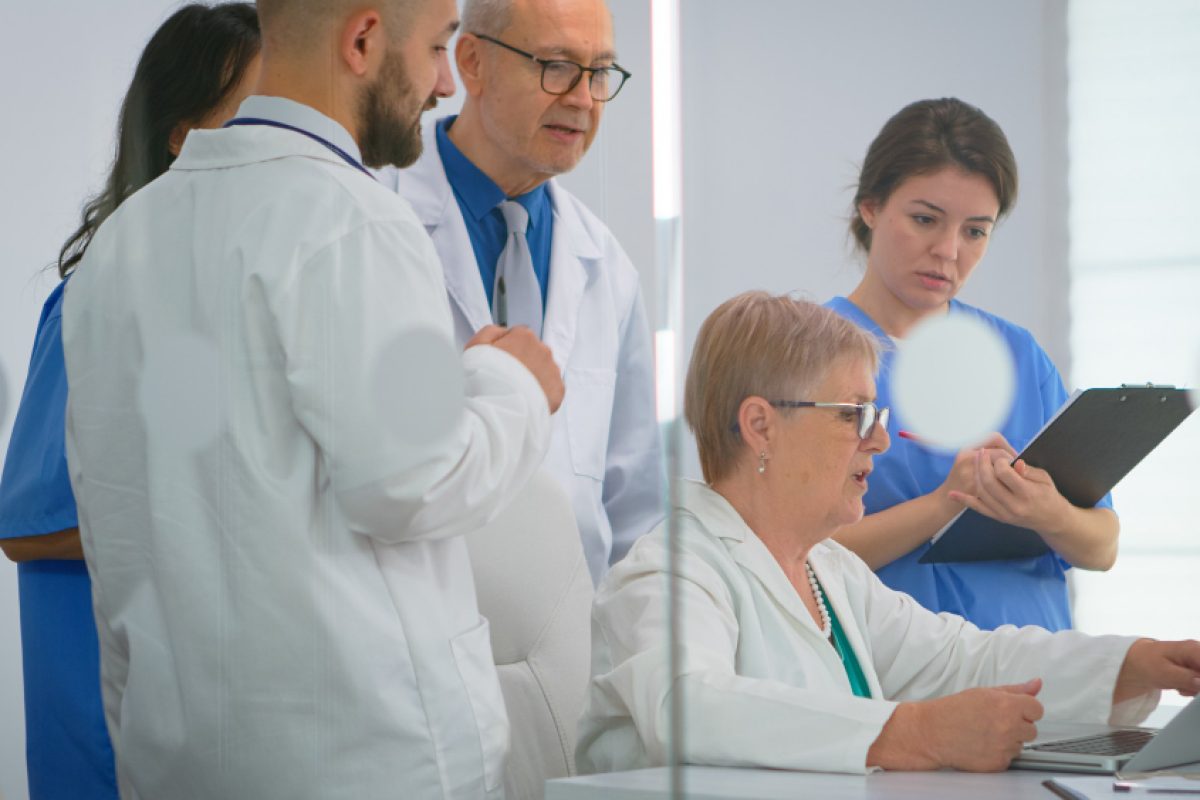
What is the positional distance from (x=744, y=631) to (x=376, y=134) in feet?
2.19

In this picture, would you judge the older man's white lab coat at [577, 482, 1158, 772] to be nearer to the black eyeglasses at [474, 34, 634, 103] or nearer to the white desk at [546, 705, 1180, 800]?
the white desk at [546, 705, 1180, 800]

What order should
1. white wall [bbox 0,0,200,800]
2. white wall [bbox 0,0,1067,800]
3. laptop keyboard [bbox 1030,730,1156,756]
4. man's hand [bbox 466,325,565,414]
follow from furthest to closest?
1. white wall [bbox 0,0,1067,800]
2. laptop keyboard [bbox 1030,730,1156,756]
3. man's hand [bbox 466,325,565,414]
4. white wall [bbox 0,0,200,800]

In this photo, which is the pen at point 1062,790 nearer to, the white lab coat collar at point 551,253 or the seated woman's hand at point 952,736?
the seated woman's hand at point 952,736

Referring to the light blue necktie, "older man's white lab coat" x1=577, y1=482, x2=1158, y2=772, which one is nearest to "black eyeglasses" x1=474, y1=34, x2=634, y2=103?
the light blue necktie

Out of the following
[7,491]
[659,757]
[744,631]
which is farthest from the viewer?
[744,631]

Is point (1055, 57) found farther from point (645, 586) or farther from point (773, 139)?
point (645, 586)

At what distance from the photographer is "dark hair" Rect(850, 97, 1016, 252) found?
1514 mm

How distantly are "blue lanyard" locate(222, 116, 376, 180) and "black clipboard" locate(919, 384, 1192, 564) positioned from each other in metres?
0.81

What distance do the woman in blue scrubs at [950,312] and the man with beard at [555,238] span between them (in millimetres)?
338

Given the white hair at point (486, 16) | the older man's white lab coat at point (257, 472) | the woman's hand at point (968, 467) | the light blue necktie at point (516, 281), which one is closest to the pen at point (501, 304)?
the light blue necktie at point (516, 281)

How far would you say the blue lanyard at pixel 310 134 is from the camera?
3.61 feet

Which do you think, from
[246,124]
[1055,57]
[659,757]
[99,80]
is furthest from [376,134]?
[1055,57]

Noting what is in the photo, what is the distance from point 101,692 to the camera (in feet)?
3.57

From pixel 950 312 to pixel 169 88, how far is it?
89 cm
